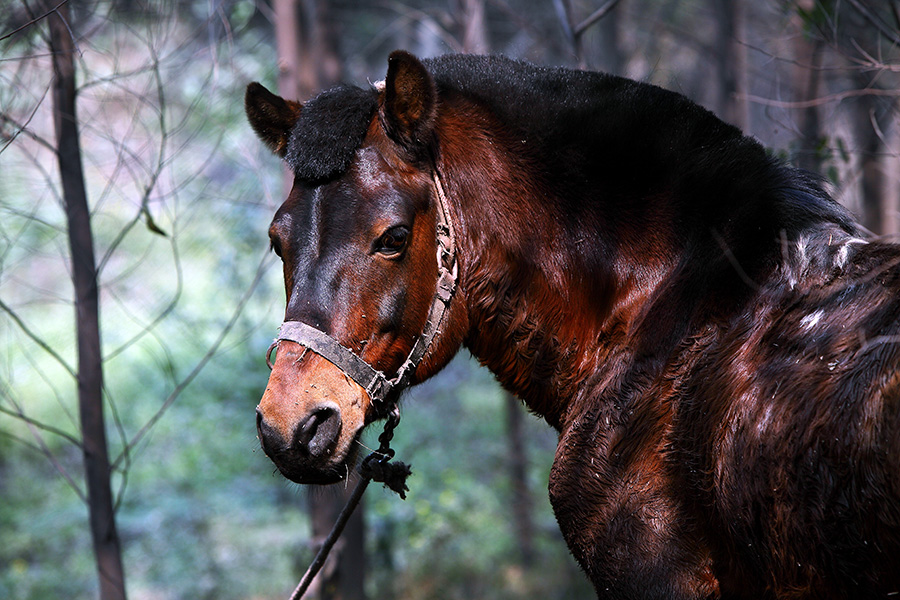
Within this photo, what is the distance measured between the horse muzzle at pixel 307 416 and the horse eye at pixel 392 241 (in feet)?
1.60

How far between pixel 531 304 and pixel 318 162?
3.39 feet

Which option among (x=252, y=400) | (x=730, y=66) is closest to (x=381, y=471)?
(x=252, y=400)

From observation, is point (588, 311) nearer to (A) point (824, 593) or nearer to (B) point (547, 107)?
(B) point (547, 107)

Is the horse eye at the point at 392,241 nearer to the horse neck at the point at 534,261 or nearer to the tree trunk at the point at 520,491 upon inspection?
the horse neck at the point at 534,261

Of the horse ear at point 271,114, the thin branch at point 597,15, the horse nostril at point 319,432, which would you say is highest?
the thin branch at point 597,15

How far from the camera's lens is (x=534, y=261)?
9.72 feet

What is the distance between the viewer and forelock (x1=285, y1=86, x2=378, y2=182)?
2.74m

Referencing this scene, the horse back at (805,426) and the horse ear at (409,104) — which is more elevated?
the horse ear at (409,104)

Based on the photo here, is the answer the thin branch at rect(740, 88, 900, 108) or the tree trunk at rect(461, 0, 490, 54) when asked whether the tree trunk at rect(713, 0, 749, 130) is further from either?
the thin branch at rect(740, 88, 900, 108)

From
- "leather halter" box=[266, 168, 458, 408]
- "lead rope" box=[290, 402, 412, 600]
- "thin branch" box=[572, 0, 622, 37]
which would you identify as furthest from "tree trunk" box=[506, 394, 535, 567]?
"leather halter" box=[266, 168, 458, 408]

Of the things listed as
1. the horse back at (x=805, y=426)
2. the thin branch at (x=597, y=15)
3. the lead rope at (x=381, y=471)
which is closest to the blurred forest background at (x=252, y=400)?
the thin branch at (x=597, y=15)

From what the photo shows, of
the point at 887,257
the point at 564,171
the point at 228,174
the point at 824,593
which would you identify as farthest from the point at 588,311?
the point at 228,174

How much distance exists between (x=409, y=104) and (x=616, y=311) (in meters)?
1.17

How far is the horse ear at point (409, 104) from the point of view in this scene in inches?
109
